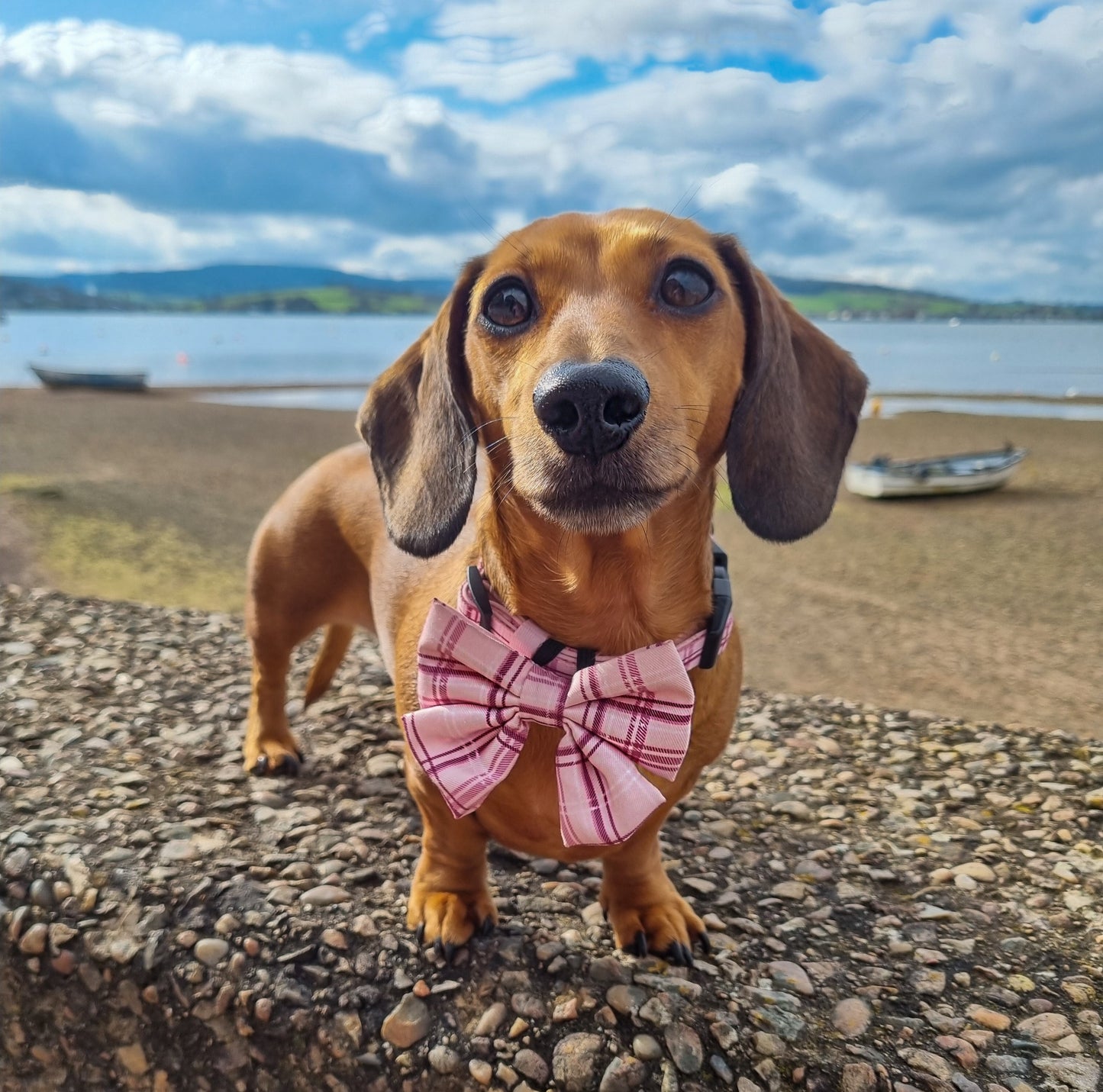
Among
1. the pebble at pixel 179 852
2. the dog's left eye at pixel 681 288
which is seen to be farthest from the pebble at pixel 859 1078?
the pebble at pixel 179 852

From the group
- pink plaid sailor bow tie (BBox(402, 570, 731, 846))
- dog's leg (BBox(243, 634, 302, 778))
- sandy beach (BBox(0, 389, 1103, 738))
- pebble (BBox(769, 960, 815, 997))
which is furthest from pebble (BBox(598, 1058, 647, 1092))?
sandy beach (BBox(0, 389, 1103, 738))

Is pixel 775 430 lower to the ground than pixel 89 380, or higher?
higher

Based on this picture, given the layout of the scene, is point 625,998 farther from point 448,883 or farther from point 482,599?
point 482,599

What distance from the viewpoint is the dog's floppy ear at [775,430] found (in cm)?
213

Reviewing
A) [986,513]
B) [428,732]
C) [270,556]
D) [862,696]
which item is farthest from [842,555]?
[428,732]

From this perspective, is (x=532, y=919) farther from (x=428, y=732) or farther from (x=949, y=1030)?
(x=949, y=1030)

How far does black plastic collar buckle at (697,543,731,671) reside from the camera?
2.15 m

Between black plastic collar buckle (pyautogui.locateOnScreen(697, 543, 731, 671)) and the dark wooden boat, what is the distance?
25081mm

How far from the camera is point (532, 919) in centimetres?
267

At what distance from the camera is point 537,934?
102 inches

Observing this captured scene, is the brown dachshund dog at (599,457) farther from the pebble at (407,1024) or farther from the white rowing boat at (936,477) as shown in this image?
the white rowing boat at (936,477)

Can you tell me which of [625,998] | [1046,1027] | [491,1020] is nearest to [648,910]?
[625,998]

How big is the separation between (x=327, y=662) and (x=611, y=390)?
8.22 feet

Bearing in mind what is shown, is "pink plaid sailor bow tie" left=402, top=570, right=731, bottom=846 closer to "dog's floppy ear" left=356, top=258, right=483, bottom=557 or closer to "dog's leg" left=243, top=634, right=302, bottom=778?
"dog's floppy ear" left=356, top=258, right=483, bottom=557
